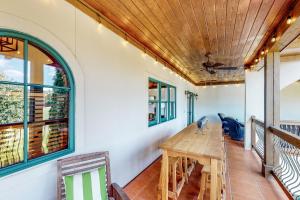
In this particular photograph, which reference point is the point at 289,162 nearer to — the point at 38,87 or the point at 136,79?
the point at 136,79

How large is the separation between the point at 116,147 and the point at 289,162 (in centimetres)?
295

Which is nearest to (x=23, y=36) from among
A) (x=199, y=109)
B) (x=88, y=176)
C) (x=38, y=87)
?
(x=38, y=87)

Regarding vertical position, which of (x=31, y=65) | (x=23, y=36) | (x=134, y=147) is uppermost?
(x=23, y=36)

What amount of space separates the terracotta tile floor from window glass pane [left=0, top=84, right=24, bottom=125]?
2.03 metres

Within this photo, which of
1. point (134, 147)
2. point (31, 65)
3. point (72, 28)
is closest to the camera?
point (31, 65)

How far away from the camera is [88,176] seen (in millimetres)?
1775

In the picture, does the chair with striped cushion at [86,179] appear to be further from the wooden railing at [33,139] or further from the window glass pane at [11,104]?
the window glass pane at [11,104]

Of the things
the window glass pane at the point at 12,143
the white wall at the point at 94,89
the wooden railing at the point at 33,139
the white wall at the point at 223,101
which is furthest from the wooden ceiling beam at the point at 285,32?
the white wall at the point at 223,101

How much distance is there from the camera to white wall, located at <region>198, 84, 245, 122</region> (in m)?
9.29

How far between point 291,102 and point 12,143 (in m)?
10.6

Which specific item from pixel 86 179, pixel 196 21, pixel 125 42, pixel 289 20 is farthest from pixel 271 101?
pixel 86 179

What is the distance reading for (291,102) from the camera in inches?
322

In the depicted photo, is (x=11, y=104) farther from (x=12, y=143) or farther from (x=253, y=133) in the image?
(x=253, y=133)

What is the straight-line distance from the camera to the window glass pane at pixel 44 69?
1656mm
